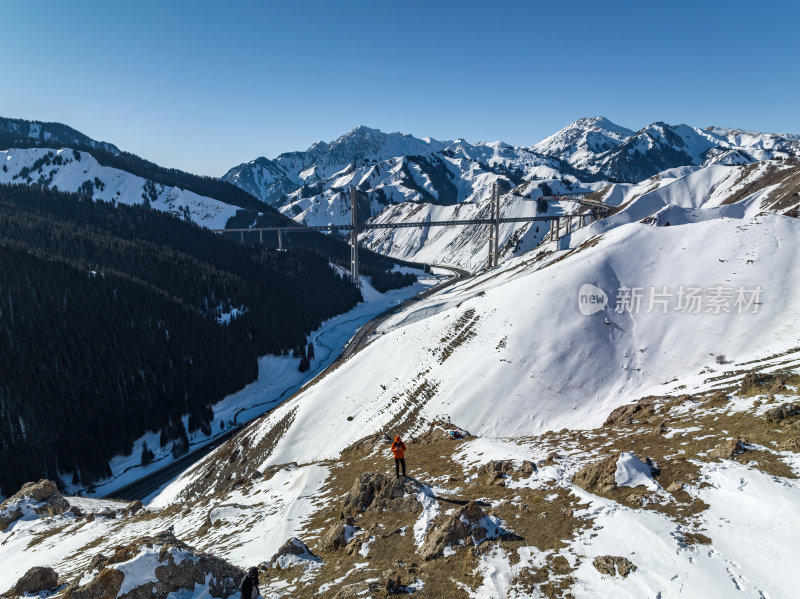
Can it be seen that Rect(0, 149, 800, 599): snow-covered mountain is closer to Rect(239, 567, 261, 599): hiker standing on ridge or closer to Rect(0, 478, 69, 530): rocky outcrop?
Rect(0, 478, 69, 530): rocky outcrop

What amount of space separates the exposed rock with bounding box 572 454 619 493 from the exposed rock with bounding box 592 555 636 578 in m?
4.21

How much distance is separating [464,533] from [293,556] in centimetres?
652

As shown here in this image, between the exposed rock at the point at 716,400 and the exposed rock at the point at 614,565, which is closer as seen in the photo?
the exposed rock at the point at 614,565

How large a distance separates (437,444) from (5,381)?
9319 centimetres

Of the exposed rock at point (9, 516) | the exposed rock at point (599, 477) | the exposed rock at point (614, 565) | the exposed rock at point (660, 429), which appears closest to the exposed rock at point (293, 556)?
the exposed rock at point (614, 565)

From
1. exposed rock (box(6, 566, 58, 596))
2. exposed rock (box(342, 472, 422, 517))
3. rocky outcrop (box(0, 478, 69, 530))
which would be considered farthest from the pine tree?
exposed rock (box(342, 472, 422, 517))

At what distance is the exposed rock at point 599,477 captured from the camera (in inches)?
610

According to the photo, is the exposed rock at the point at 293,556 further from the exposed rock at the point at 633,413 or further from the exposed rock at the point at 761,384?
the exposed rock at the point at 761,384

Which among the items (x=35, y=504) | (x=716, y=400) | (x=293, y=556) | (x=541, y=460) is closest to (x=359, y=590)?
(x=293, y=556)

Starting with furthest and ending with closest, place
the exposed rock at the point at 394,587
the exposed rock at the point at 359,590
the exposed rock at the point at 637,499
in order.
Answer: the exposed rock at the point at 637,499 → the exposed rock at the point at 359,590 → the exposed rock at the point at 394,587

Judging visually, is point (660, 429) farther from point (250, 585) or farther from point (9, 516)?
point (9, 516)

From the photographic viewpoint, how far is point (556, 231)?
172 metres

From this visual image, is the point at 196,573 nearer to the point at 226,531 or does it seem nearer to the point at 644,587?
the point at 226,531

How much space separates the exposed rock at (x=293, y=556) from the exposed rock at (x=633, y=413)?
1946 cm
